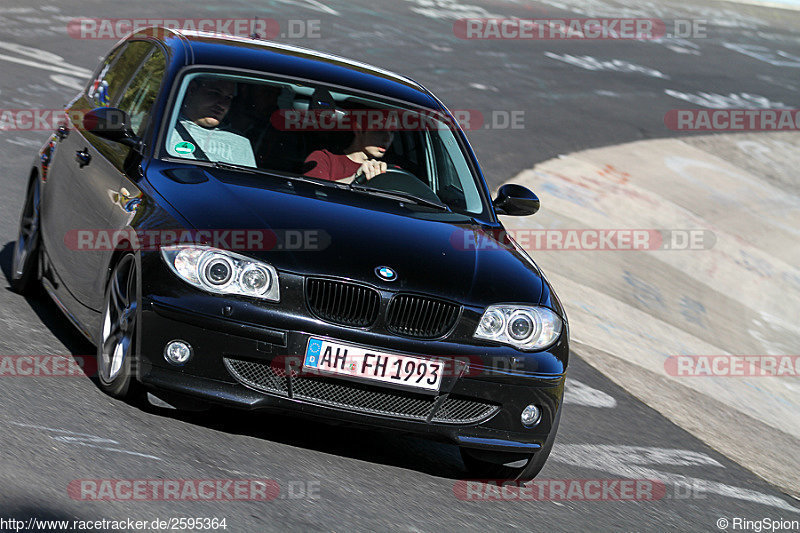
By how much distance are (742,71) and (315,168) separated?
2684cm

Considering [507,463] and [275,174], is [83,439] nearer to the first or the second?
[275,174]

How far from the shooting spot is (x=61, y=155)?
6.94 meters

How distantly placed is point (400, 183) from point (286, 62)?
2.98ft

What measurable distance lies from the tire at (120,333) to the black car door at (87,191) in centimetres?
16

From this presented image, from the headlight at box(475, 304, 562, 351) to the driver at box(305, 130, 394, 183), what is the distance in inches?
53.0

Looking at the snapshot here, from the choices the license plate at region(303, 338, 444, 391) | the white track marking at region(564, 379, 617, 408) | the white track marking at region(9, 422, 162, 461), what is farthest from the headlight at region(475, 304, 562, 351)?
the white track marking at region(564, 379, 617, 408)

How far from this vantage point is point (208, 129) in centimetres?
629

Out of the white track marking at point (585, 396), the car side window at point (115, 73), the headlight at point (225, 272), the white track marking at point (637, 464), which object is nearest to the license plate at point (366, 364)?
the headlight at point (225, 272)

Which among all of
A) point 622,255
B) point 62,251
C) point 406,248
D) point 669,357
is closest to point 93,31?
point 622,255

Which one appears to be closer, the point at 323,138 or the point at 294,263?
the point at 294,263

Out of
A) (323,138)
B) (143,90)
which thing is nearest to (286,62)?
(323,138)

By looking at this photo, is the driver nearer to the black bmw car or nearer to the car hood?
the black bmw car

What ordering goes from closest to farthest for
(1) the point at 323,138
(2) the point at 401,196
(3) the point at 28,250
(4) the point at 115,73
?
(2) the point at 401,196, (1) the point at 323,138, (3) the point at 28,250, (4) the point at 115,73

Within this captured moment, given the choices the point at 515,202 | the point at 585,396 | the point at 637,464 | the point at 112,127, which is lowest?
the point at 585,396
